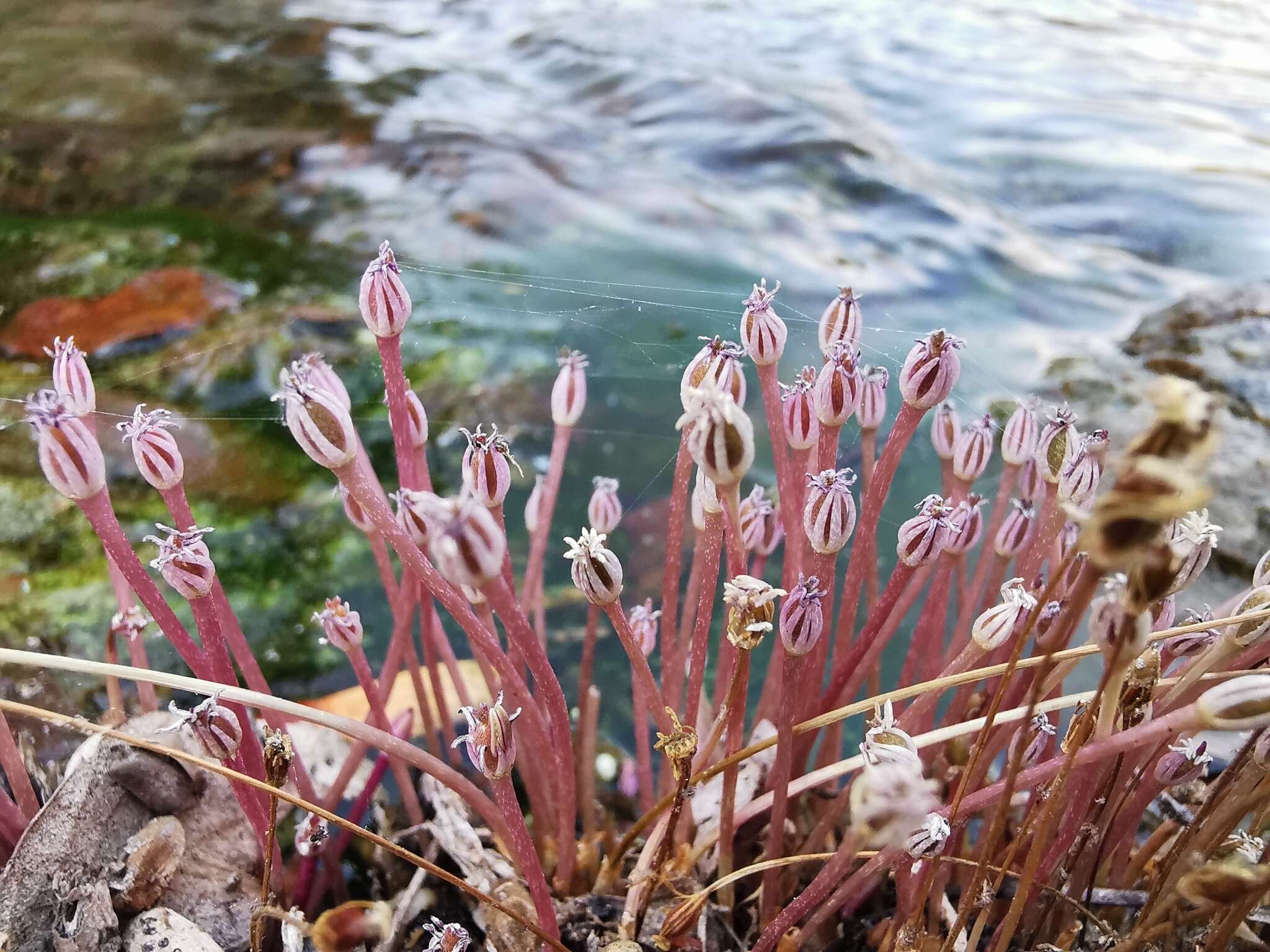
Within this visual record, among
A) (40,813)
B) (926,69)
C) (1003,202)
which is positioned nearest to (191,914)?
(40,813)

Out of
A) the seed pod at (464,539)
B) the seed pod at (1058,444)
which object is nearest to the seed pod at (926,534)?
the seed pod at (1058,444)

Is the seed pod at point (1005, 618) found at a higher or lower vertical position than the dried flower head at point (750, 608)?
lower

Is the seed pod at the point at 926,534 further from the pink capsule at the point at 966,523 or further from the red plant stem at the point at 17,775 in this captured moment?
the red plant stem at the point at 17,775

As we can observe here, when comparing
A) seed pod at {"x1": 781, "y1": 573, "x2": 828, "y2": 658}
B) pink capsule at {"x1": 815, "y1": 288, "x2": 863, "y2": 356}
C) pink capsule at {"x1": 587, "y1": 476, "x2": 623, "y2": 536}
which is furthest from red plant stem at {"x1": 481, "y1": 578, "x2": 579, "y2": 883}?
pink capsule at {"x1": 815, "y1": 288, "x2": 863, "y2": 356}

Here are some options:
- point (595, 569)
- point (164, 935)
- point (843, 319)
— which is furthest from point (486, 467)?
point (164, 935)

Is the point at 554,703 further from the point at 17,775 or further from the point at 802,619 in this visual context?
the point at 17,775

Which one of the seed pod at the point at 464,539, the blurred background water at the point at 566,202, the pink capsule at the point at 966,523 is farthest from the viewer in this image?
the blurred background water at the point at 566,202

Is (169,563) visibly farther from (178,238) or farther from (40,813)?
(178,238)
